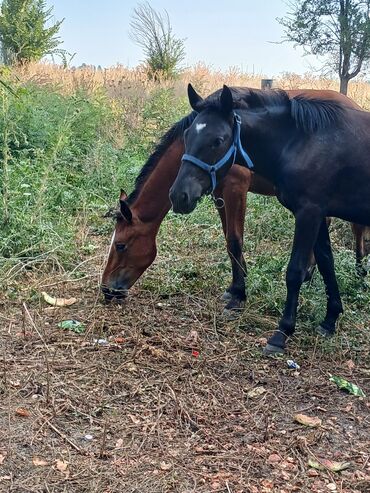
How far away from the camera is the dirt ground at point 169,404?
2326 mm

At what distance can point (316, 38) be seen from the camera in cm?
1088

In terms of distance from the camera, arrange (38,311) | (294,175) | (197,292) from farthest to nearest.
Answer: (197,292) → (38,311) → (294,175)

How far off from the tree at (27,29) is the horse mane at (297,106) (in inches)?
588

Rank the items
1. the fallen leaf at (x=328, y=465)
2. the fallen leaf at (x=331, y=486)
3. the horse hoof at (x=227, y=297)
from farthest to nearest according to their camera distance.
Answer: the horse hoof at (x=227, y=297)
the fallen leaf at (x=328, y=465)
the fallen leaf at (x=331, y=486)

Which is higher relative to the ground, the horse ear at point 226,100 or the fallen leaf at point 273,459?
the horse ear at point 226,100

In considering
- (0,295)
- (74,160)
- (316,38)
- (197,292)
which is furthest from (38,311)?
(316,38)

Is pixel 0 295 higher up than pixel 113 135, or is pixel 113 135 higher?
pixel 113 135

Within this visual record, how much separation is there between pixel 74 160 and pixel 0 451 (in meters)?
5.46

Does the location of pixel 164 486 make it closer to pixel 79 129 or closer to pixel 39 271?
pixel 39 271

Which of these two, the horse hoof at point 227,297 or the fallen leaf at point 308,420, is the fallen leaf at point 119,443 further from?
the horse hoof at point 227,297

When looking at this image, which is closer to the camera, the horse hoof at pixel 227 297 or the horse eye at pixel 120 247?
the horse eye at pixel 120 247

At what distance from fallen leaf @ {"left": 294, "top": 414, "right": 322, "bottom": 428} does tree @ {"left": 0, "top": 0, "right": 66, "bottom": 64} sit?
53.2 feet

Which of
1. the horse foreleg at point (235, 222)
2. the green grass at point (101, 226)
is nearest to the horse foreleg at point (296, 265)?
the green grass at point (101, 226)

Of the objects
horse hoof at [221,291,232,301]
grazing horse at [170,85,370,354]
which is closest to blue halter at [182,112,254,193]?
grazing horse at [170,85,370,354]
